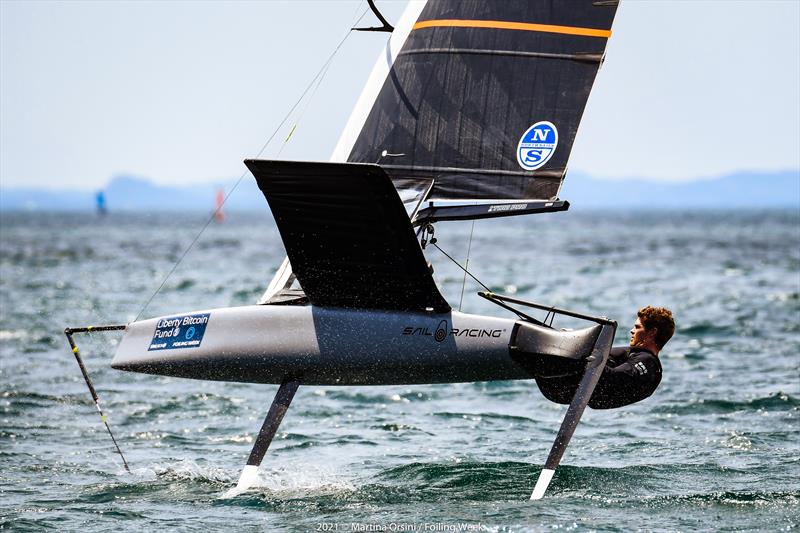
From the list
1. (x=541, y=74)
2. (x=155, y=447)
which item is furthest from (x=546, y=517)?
(x=155, y=447)

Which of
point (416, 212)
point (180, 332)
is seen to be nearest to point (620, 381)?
point (416, 212)

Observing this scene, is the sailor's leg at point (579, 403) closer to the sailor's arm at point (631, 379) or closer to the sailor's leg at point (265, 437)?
the sailor's arm at point (631, 379)

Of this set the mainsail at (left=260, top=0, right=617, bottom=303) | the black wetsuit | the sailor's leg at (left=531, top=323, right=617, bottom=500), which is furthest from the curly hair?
the mainsail at (left=260, top=0, right=617, bottom=303)

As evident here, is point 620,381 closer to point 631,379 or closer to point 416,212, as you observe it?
point 631,379

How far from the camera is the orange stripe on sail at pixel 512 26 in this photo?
324 inches

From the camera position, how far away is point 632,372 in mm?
7578

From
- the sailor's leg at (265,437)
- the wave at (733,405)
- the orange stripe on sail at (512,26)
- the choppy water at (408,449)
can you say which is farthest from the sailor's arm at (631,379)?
the wave at (733,405)

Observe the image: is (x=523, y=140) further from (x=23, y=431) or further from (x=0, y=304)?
(x=0, y=304)

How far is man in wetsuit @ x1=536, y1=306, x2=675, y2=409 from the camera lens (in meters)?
7.58

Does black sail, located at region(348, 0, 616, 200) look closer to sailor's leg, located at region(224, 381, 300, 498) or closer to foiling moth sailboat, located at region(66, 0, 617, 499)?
foiling moth sailboat, located at region(66, 0, 617, 499)

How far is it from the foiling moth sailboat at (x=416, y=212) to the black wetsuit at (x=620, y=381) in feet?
0.70

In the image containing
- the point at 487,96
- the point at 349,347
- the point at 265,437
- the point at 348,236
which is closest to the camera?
the point at 348,236

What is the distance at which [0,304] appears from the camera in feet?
71.6

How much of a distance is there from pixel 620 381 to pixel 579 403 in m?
0.40
